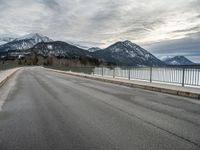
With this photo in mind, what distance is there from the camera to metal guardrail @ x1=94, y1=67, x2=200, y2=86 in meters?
16.1

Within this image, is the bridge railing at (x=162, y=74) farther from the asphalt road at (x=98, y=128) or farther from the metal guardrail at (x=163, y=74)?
the asphalt road at (x=98, y=128)

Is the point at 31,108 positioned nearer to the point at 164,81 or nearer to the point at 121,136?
the point at 121,136

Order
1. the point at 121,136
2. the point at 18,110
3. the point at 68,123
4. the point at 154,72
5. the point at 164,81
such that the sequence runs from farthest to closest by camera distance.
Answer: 1. the point at 154,72
2. the point at 164,81
3. the point at 18,110
4. the point at 68,123
5. the point at 121,136

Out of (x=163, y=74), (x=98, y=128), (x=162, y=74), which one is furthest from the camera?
(x=162, y=74)

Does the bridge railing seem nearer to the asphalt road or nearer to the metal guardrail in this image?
the metal guardrail

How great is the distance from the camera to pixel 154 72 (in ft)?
67.9

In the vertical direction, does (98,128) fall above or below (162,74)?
below

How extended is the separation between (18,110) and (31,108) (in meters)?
0.50

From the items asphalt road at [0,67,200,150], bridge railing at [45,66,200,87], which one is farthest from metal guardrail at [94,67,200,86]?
asphalt road at [0,67,200,150]

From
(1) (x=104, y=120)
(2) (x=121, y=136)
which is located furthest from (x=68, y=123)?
(2) (x=121, y=136)

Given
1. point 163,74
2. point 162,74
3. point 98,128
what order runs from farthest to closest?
point 162,74, point 163,74, point 98,128

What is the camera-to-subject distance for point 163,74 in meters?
19.4

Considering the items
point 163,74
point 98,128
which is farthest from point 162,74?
point 98,128

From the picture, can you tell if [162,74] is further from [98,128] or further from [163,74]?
[98,128]
